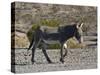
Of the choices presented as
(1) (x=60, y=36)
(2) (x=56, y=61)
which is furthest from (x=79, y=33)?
(2) (x=56, y=61)

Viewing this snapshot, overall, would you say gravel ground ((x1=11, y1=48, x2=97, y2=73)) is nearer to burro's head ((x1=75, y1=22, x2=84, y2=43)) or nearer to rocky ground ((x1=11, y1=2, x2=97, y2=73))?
rocky ground ((x1=11, y1=2, x2=97, y2=73))

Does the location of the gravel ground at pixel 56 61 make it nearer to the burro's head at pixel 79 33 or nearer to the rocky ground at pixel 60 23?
the rocky ground at pixel 60 23

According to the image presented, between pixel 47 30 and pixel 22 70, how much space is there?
1.55ft

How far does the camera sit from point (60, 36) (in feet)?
8.18

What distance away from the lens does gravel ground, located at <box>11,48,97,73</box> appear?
233cm

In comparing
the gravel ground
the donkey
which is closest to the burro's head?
the donkey

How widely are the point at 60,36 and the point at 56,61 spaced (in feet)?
0.86

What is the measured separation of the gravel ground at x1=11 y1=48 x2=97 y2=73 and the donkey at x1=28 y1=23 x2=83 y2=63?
0.04 m

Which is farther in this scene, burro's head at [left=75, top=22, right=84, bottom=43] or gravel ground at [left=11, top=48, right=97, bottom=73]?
burro's head at [left=75, top=22, right=84, bottom=43]

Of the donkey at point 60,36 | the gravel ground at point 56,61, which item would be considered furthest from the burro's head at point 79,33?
the gravel ground at point 56,61

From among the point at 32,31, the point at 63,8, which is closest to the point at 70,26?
the point at 63,8

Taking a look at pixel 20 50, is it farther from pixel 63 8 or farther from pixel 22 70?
pixel 63 8

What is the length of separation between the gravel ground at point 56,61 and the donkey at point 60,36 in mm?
44

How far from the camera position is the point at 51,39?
2.46m
